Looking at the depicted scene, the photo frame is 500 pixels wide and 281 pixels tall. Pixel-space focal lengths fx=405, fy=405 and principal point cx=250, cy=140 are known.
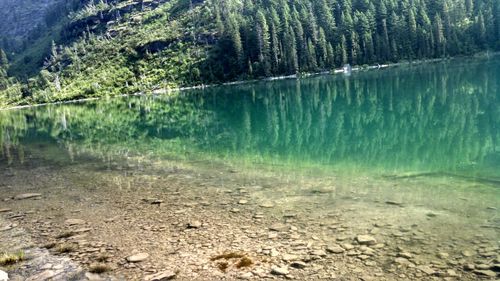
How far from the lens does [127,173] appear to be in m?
28.8

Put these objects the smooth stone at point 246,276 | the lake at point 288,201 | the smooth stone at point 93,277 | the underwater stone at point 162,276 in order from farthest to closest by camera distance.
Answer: the lake at point 288,201
the smooth stone at point 93,277
the underwater stone at point 162,276
the smooth stone at point 246,276

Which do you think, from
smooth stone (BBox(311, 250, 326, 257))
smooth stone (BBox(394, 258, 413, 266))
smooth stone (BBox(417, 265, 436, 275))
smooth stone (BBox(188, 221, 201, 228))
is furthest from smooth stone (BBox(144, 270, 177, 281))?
smooth stone (BBox(417, 265, 436, 275))

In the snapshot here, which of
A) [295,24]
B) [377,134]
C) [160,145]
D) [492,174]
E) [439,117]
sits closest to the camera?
[492,174]

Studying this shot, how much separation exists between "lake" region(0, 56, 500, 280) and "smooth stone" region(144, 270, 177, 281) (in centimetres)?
30

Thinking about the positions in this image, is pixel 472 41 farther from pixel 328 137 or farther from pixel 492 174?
pixel 492 174

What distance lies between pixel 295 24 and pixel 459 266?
165 metres

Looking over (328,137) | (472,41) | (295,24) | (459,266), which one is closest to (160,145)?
(328,137)

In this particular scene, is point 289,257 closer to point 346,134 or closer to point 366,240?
point 366,240

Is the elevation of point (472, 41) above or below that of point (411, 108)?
above

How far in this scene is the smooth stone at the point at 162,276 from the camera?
40.7 feet

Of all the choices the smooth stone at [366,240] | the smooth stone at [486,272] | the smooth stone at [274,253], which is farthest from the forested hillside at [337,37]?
the smooth stone at [486,272]

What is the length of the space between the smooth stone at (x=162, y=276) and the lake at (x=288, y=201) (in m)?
0.30

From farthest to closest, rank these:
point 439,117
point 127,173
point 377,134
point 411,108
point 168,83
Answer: point 168,83 < point 411,108 < point 439,117 < point 377,134 < point 127,173

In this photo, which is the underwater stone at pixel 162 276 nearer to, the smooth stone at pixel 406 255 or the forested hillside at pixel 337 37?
the smooth stone at pixel 406 255
